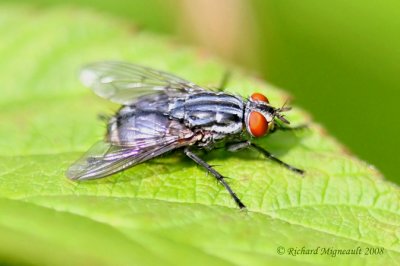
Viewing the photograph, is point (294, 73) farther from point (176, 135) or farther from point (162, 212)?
point (162, 212)

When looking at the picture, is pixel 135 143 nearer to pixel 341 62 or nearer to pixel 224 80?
pixel 224 80

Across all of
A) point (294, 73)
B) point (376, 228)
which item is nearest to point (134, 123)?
point (376, 228)

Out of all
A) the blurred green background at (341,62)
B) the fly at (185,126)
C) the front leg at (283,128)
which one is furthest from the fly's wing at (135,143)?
the blurred green background at (341,62)

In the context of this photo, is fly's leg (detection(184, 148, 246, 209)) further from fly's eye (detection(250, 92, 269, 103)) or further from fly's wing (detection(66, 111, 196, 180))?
fly's eye (detection(250, 92, 269, 103))

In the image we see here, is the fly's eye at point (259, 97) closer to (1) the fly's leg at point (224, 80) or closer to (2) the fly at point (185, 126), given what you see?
(2) the fly at point (185, 126)

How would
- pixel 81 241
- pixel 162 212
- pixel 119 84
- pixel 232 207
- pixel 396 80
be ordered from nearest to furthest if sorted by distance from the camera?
pixel 81 241 < pixel 162 212 < pixel 232 207 < pixel 119 84 < pixel 396 80

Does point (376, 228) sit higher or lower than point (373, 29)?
lower

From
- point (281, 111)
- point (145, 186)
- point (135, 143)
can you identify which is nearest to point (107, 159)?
point (135, 143)
